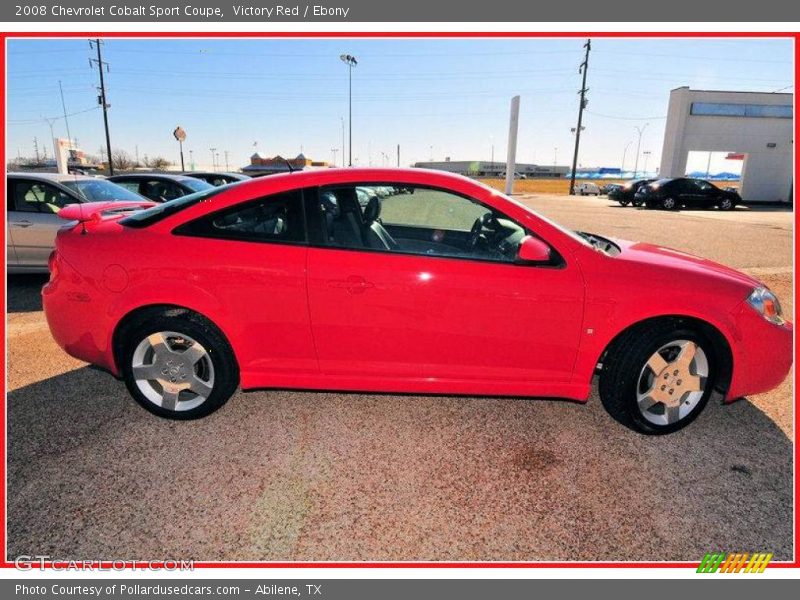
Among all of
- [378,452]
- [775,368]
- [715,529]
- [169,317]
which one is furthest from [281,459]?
[775,368]

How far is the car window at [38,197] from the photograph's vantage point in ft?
20.0

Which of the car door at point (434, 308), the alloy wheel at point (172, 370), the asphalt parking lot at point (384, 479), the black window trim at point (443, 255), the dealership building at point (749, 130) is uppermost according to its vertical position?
the dealership building at point (749, 130)

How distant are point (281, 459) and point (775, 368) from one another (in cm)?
304

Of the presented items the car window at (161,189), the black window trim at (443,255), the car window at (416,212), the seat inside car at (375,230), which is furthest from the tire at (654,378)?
the car window at (161,189)

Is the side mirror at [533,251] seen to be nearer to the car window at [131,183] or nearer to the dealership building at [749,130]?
the car window at [131,183]

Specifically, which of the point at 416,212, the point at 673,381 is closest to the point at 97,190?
the point at 416,212

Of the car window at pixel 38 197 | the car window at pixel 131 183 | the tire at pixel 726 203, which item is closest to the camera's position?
the car window at pixel 38 197

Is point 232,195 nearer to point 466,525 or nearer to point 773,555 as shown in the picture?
point 466,525

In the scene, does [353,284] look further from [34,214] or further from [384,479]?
[34,214]

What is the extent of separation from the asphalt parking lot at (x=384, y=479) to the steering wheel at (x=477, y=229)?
1.14 meters

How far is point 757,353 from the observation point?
2.86 m

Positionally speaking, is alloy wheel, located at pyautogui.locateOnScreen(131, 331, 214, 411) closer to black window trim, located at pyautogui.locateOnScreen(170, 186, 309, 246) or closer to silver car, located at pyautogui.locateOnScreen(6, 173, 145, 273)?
black window trim, located at pyautogui.locateOnScreen(170, 186, 309, 246)

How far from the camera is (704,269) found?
2963 millimetres

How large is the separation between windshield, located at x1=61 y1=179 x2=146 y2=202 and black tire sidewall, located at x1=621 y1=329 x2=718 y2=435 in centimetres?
644
